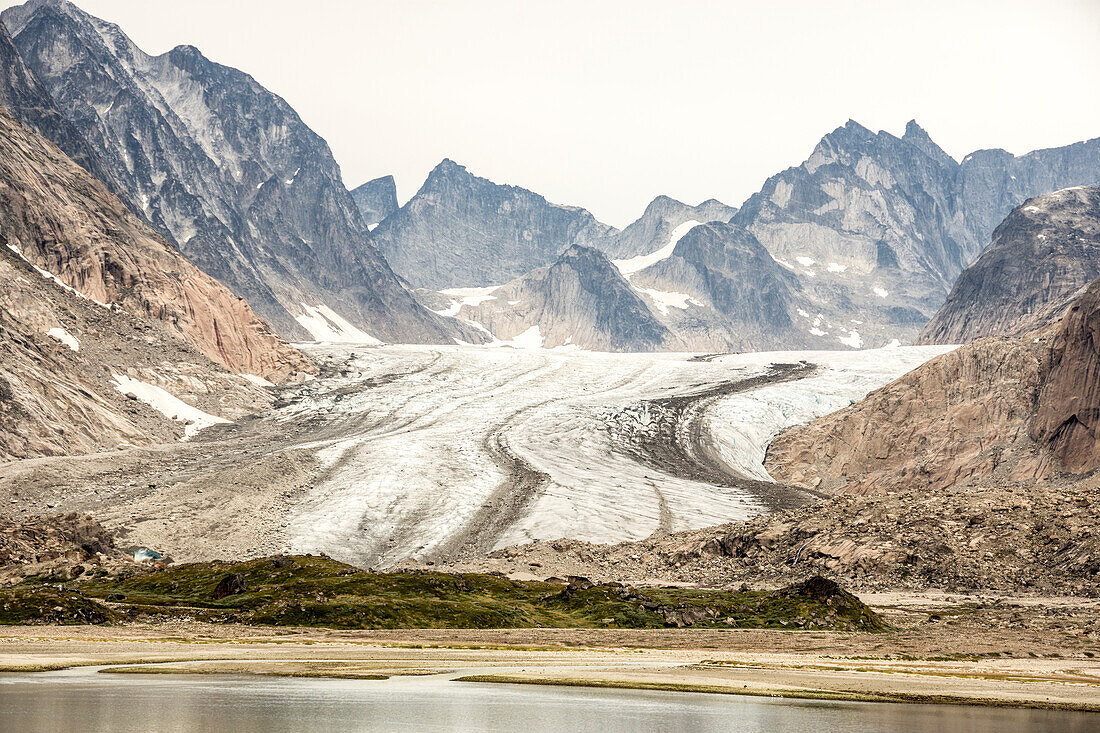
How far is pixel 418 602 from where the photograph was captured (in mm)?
47000

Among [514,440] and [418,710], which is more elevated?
[514,440]

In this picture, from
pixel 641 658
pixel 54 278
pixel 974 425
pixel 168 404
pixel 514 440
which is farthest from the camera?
pixel 54 278

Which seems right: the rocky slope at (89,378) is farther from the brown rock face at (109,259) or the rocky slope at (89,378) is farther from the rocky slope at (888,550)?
the rocky slope at (888,550)

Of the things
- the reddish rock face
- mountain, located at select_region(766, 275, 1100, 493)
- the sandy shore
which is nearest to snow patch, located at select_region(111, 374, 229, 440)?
mountain, located at select_region(766, 275, 1100, 493)

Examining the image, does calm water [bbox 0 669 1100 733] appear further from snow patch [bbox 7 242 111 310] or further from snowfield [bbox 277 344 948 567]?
snow patch [bbox 7 242 111 310]

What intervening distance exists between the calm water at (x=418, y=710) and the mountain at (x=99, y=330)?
67218 mm

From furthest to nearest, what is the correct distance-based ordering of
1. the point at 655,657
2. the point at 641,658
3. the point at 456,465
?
the point at 456,465 < the point at 655,657 < the point at 641,658

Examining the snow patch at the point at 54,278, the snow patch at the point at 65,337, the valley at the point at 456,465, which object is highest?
the snow patch at the point at 54,278

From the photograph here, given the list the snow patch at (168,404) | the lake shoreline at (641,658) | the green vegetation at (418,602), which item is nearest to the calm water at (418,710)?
the lake shoreline at (641,658)

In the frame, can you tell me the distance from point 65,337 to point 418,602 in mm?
79594

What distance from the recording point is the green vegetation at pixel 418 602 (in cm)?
4400

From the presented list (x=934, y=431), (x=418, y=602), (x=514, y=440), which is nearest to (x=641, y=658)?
(x=418, y=602)

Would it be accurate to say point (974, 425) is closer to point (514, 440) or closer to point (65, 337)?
point (514, 440)

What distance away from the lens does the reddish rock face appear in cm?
7875
